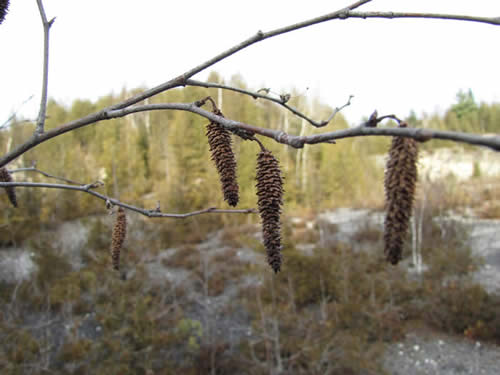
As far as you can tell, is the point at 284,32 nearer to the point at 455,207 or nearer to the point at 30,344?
the point at 30,344

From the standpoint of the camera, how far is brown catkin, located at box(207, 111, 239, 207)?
868 millimetres

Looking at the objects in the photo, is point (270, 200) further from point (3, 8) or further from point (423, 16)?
point (3, 8)

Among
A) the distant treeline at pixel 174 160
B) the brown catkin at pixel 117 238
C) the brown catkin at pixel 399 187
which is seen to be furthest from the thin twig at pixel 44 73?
the distant treeline at pixel 174 160

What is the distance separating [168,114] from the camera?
14352 mm

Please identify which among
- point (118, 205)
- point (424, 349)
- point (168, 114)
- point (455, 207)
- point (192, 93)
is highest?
point (168, 114)

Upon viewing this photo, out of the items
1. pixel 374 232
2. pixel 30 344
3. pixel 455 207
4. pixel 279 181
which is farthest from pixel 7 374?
pixel 455 207

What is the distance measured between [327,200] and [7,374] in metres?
13.5

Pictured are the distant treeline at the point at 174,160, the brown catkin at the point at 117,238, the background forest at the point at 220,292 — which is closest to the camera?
the brown catkin at the point at 117,238

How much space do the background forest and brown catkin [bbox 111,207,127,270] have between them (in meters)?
0.87

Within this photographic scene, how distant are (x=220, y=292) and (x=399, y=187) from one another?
8.04m

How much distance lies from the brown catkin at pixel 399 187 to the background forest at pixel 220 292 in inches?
57.3

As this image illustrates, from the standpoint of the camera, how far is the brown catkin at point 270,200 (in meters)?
0.77

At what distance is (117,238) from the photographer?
1.31 metres

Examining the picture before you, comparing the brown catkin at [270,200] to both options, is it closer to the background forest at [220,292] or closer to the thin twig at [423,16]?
the thin twig at [423,16]
